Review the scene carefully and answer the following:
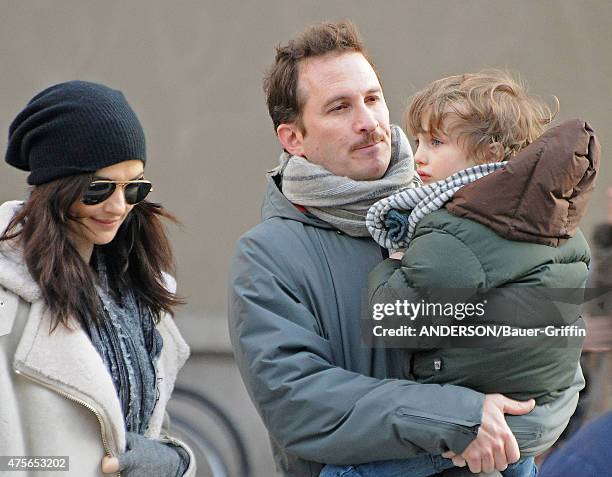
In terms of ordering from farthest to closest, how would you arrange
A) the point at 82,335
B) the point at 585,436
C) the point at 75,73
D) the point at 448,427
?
1. the point at 75,73
2. the point at 82,335
3. the point at 448,427
4. the point at 585,436

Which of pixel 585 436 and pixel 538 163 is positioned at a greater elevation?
pixel 538 163

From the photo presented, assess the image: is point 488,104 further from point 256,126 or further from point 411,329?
point 256,126

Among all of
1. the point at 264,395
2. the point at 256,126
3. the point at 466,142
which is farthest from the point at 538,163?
the point at 256,126

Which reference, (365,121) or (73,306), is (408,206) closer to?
(365,121)

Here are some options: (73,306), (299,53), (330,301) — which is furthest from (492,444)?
(299,53)

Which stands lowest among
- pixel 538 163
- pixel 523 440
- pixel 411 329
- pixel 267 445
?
pixel 267 445

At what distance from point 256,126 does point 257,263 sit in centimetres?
231

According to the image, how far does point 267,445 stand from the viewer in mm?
4848

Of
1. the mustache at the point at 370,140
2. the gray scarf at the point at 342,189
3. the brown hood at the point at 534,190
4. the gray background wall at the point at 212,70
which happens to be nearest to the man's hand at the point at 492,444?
the brown hood at the point at 534,190

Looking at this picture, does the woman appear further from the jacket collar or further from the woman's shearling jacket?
the jacket collar

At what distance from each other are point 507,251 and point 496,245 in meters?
0.02

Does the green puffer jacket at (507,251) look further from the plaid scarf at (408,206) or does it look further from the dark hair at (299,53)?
the dark hair at (299,53)

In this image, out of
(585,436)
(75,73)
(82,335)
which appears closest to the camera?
(585,436)

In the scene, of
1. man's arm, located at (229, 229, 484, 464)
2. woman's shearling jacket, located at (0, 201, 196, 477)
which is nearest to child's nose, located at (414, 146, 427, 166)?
man's arm, located at (229, 229, 484, 464)
